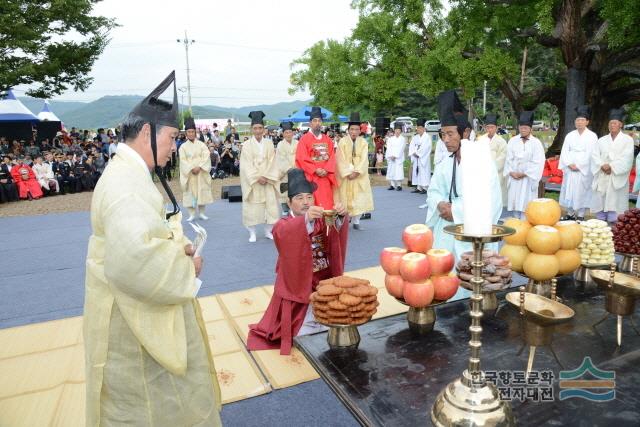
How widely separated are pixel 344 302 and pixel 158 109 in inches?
42.1

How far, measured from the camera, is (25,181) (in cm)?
1224

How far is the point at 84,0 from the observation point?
15328mm

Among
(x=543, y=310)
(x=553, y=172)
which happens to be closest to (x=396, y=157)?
(x=553, y=172)

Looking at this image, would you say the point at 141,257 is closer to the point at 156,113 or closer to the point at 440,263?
the point at 156,113

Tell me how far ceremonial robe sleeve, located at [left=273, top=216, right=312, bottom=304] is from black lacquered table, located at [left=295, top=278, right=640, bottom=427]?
45.8 inches

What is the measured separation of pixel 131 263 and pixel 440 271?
1.21m

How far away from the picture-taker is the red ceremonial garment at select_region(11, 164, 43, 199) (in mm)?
12144

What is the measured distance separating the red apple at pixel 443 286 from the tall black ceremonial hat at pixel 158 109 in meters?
1.26

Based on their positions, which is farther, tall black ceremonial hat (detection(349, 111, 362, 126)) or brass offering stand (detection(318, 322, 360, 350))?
tall black ceremonial hat (detection(349, 111, 362, 126))

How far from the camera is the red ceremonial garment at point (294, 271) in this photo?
3.07m

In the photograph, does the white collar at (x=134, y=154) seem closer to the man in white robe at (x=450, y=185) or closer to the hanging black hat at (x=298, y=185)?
the hanging black hat at (x=298, y=185)

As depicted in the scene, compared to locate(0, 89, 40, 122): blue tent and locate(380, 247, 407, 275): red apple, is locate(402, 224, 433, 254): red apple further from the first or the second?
locate(0, 89, 40, 122): blue tent

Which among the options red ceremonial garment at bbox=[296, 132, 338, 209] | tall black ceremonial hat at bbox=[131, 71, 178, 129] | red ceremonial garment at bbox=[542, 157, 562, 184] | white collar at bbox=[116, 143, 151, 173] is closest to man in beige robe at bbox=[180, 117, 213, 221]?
red ceremonial garment at bbox=[296, 132, 338, 209]

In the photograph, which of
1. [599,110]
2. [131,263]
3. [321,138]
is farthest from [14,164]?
[599,110]
